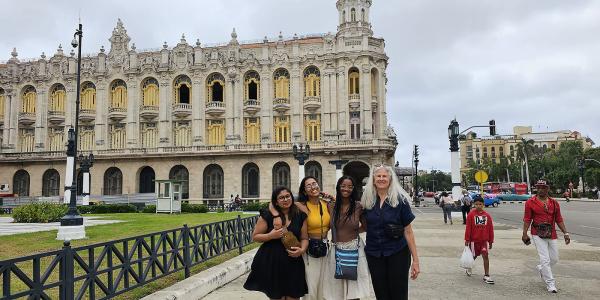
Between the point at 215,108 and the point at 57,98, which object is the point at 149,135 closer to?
the point at 215,108

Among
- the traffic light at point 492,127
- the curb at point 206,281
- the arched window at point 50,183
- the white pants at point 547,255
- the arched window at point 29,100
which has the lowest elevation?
the curb at point 206,281

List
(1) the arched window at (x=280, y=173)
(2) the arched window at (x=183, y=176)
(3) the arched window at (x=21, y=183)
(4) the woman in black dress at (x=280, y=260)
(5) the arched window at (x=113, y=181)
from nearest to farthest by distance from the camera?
(4) the woman in black dress at (x=280, y=260)
(1) the arched window at (x=280, y=173)
(2) the arched window at (x=183, y=176)
(5) the arched window at (x=113, y=181)
(3) the arched window at (x=21, y=183)

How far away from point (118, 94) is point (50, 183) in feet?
37.2

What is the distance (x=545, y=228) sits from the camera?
8.09 metres

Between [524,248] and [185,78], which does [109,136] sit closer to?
[185,78]

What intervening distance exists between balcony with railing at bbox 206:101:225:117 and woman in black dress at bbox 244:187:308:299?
39669mm

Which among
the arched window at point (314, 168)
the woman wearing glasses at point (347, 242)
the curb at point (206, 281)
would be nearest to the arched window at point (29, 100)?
the arched window at point (314, 168)

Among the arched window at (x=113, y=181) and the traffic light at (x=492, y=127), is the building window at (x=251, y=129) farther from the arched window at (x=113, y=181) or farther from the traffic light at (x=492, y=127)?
the traffic light at (x=492, y=127)

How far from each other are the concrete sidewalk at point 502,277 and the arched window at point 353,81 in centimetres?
2930

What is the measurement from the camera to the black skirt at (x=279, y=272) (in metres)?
5.28

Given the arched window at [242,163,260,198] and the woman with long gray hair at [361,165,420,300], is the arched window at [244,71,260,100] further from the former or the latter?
the woman with long gray hair at [361,165,420,300]

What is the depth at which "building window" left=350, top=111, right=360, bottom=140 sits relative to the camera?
41.6 meters

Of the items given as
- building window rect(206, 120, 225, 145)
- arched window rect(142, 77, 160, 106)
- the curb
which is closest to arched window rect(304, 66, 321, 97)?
building window rect(206, 120, 225, 145)

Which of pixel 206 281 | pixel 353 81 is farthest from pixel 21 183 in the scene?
pixel 206 281
